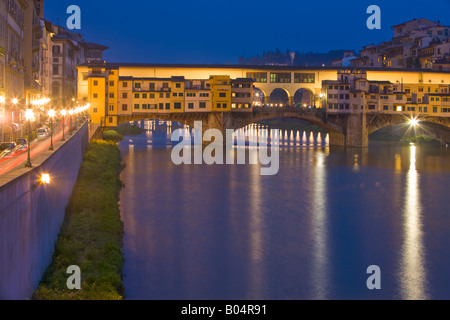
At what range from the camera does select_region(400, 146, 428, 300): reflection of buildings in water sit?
13383 millimetres

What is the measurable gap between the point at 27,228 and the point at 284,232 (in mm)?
10643

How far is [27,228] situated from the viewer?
31.4 feet

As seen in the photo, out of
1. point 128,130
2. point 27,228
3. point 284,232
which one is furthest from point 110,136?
point 27,228

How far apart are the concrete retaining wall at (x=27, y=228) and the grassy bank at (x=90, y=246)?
1.04ft

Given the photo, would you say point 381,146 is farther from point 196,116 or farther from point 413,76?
point 196,116

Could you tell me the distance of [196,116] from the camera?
47688 mm

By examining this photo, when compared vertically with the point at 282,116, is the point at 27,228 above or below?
below

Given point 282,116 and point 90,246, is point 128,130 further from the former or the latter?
point 90,246

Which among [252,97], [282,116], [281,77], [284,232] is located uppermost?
[281,77]

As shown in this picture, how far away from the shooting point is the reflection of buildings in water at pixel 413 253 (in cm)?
1338

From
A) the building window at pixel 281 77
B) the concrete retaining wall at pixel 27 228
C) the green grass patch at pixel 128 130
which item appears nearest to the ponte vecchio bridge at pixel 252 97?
the building window at pixel 281 77

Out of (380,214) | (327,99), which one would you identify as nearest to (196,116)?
(327,99)

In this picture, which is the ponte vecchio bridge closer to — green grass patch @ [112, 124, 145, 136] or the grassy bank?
green grass patch @ [112, 124, 145, 136]

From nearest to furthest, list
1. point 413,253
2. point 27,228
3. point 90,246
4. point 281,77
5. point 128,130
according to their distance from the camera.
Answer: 1. point 27,228
2. point 90,246
3. point 413,253
4. point 281,77
5. point 128,130
